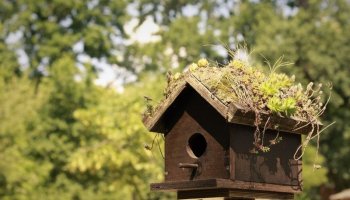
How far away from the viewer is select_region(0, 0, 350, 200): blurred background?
16.9 meters

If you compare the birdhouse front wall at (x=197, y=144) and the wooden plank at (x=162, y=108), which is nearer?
the birdhouse front wall at (x=197, y=144)

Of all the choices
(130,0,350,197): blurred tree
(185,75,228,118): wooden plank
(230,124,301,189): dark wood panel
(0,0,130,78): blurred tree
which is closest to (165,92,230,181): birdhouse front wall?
(230,124,301,189): dark wood panel

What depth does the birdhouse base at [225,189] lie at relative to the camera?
5680 mm

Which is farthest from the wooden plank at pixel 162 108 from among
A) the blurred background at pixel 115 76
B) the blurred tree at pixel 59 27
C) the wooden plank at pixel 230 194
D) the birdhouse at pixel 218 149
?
the blurred tree at pixel 59 27

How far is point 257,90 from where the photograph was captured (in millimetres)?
5949

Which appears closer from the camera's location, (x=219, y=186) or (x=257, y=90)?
(x=219, y=186)

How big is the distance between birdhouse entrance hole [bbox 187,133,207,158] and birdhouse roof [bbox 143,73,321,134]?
341mm

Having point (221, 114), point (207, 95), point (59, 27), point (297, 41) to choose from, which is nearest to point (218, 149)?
point (221, 114)

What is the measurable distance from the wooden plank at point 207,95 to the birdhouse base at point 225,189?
23.6 inches

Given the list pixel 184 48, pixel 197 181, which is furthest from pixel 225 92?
pixel 184 48

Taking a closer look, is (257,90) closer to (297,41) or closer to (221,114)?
(221,114)

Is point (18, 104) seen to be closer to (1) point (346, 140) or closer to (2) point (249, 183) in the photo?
(1) point (346, 140)

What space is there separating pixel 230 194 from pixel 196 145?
81cm

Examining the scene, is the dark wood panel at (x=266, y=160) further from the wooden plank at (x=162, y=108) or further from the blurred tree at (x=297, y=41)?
the blurred tree at (x=297, y=41)
